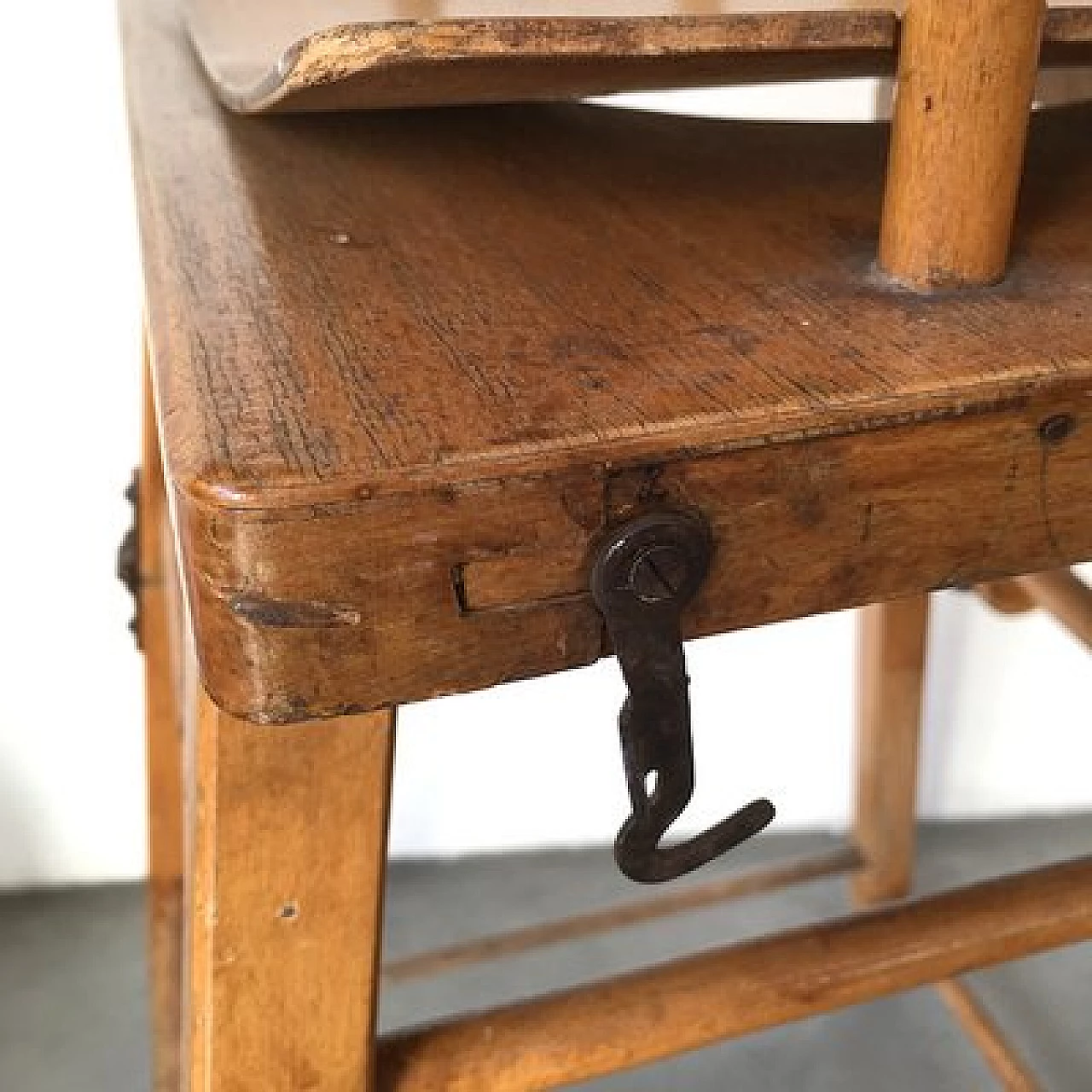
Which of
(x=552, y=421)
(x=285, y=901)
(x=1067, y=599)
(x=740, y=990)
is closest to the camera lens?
(x=552, y=421)

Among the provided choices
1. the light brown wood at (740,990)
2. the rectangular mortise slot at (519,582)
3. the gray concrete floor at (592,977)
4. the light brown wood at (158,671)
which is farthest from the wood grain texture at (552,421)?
the gray concrete floor at (592,977)

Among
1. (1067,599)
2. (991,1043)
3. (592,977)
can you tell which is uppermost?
(1067,599)

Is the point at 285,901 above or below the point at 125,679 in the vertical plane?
above

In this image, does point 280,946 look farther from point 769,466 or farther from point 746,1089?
point 746,1089

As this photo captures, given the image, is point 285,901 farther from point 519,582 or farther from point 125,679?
point 125,679

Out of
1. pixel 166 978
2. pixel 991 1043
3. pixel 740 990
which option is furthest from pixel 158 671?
pixel 991 1043

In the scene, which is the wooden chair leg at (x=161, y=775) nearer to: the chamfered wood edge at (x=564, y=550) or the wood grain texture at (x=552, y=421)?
the wood grain texture at (x=552, y=421)

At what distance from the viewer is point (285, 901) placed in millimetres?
494

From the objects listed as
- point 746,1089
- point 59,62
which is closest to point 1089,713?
point 746,1089

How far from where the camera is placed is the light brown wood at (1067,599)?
98cm

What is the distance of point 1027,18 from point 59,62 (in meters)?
0.94

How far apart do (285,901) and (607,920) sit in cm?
75

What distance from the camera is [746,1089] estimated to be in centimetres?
131

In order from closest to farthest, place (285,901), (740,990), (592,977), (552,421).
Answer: (552,421)
(285,901)
(740,990)
(592,977)
